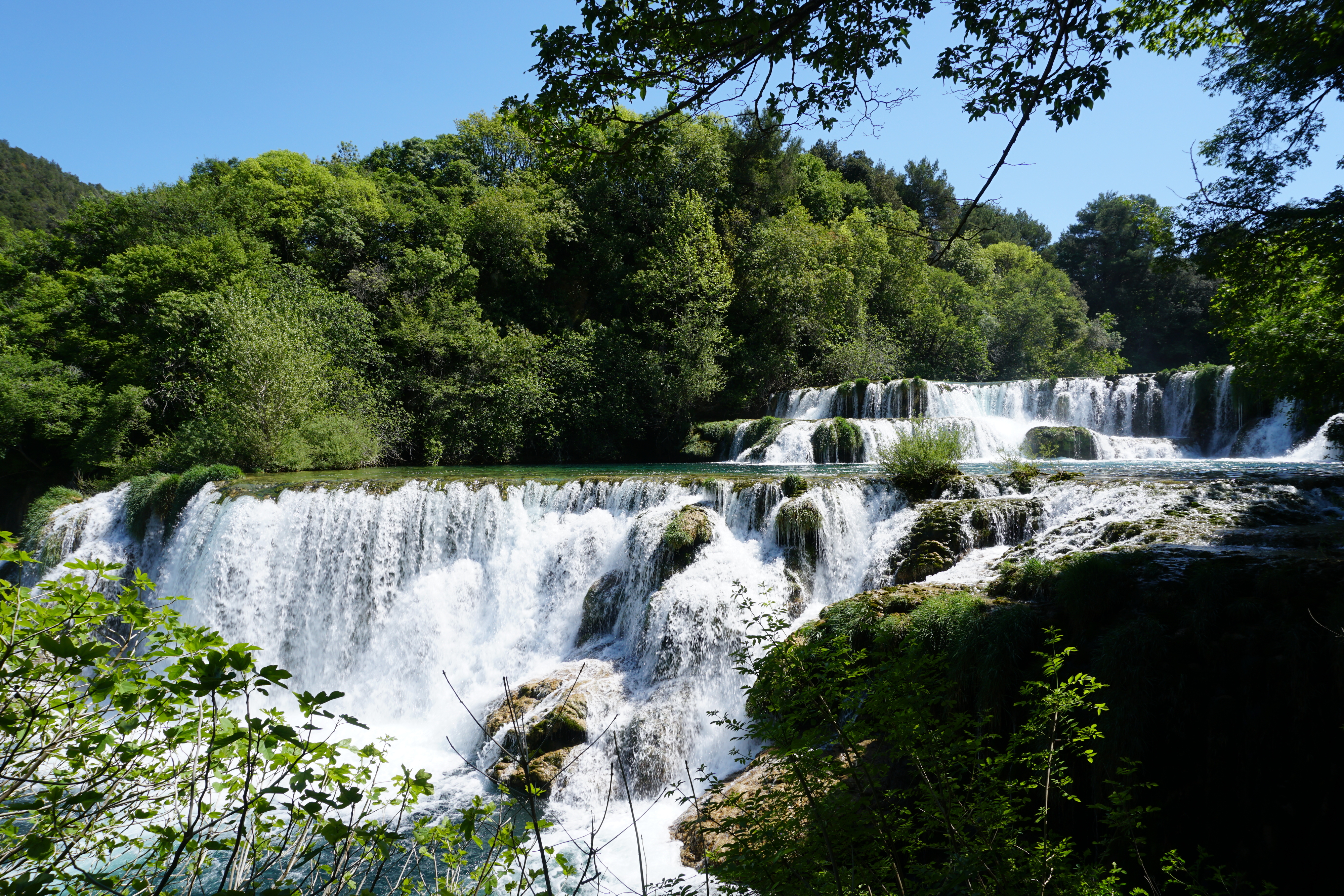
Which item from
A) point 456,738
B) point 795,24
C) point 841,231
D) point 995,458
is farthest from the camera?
point 841,231

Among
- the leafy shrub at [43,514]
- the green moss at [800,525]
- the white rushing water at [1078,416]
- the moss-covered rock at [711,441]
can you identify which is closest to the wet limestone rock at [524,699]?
the green moss at [800,525]

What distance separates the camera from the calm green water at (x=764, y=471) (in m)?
9.78

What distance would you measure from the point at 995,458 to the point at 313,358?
1672 centimetres

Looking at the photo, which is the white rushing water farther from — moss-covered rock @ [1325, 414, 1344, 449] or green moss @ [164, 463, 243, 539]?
green moss @ [164, 463, 243, 539]

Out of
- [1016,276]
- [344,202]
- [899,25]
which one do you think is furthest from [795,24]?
[1016,276]

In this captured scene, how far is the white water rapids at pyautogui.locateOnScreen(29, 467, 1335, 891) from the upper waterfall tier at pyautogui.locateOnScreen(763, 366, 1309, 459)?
7.37 m

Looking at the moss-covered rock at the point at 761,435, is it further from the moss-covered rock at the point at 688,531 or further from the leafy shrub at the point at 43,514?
the leafy shrub at the point at 43,514

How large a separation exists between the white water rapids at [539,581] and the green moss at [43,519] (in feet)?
3.86

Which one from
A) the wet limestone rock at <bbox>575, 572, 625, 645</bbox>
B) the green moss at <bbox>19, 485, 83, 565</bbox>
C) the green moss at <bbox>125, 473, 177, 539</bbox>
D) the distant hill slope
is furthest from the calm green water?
the distant hill slope

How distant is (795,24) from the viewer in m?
3.85

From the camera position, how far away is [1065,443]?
15.2 meters

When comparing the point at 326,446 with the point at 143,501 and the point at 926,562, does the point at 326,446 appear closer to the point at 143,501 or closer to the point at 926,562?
the point at 143,501

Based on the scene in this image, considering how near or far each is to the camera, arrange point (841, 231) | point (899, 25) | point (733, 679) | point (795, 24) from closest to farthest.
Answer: point (795, 24)
point (899, 25)
point (733, 679)
point (841, 231)

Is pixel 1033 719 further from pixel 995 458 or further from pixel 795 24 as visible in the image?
pixel 995 458
